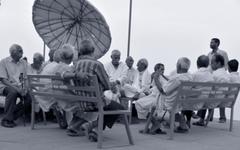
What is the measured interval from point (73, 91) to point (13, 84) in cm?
175

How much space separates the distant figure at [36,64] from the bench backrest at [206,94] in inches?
112

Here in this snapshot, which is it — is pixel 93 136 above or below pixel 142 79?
below

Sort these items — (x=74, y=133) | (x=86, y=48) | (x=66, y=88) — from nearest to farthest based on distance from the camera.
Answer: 1. (x=86, y=48)
2. (x=66, y=88)
3. (x=74, y=133)

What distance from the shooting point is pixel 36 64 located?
8508mm

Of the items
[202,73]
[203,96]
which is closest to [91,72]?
[203,96]

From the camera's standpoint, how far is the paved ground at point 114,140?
589 cm

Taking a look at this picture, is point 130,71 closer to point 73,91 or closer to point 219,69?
point 219,69

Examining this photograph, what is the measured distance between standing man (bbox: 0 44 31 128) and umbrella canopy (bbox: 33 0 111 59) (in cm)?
136

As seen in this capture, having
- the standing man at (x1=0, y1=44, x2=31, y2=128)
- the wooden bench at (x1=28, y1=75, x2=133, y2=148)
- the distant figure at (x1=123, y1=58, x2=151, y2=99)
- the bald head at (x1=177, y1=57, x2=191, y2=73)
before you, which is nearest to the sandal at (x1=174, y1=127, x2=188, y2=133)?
the bald head at (x1=177, y1=57, x2=191, y2=73)

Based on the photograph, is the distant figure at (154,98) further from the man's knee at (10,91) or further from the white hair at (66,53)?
the man's knee at (10,91)

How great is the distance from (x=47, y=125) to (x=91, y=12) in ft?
7.28

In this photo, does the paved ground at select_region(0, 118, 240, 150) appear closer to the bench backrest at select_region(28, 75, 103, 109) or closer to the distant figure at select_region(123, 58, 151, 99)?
the bench backrest at select_region(28, 75, 103, 109)

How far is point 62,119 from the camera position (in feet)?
25.1

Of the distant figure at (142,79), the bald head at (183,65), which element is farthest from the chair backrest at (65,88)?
the distant figure at (142,79)
